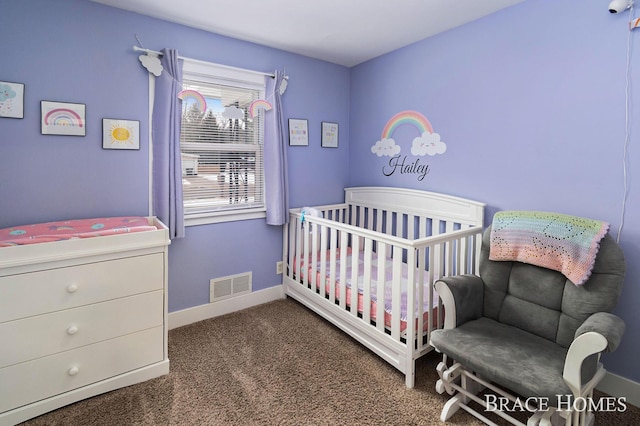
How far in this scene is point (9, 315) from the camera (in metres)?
1.60

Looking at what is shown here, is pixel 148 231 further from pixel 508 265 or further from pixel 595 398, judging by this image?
pixel 595 398

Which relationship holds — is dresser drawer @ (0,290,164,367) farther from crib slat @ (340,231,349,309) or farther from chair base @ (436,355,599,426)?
chair base @ (436,355,599,426)

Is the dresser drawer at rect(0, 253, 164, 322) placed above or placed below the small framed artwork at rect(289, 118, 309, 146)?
below

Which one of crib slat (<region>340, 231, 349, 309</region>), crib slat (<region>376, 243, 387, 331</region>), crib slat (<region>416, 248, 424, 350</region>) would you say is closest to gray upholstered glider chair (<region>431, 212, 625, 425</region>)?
crib slat (<region>416, 248, 424, 350</region>)

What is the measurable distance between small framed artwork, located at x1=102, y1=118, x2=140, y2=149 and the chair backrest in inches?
93.1

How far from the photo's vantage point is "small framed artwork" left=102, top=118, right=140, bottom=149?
7.32ft

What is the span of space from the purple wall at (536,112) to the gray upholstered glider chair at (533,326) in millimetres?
312

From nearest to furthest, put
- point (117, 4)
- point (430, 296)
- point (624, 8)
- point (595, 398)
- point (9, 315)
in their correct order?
1. point (9, 315)
2. point (624, 8)
3. point (595, 398)
4. point (430, 296)
5. point (117, 4)

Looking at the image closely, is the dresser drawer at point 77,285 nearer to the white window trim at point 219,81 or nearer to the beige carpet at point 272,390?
the beige carpet at point 272,390

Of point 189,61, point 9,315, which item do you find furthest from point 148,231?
point 189,61

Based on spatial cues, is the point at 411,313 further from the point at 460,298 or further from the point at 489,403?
the point at 489,403

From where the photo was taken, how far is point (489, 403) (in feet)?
5.61

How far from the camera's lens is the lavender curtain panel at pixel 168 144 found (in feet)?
7.79

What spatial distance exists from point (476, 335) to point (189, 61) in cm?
257
